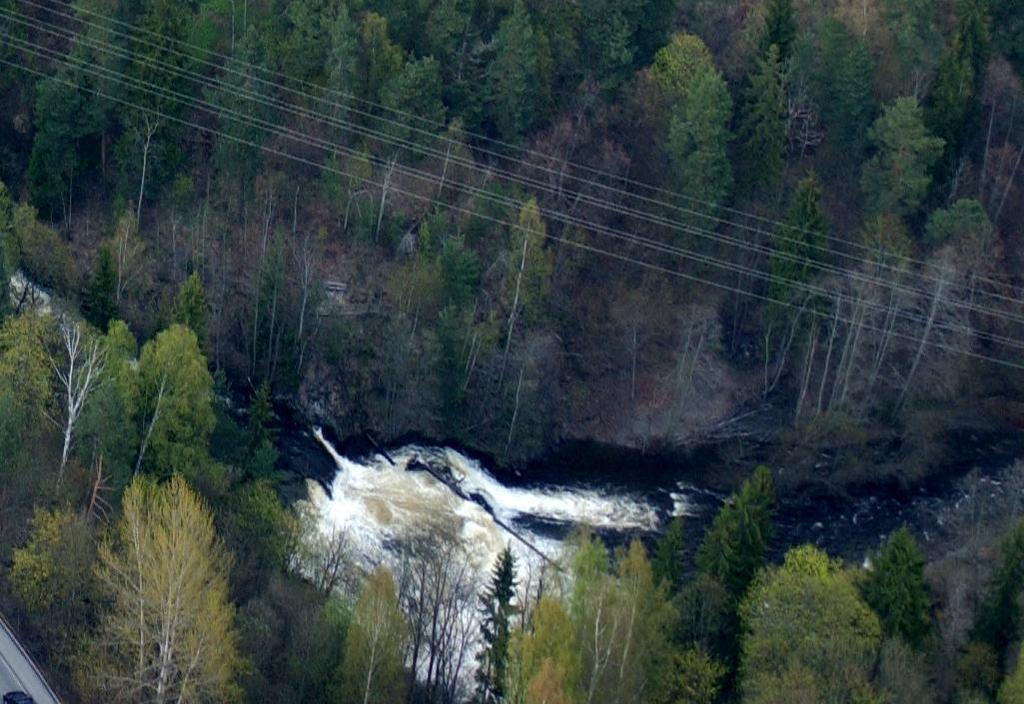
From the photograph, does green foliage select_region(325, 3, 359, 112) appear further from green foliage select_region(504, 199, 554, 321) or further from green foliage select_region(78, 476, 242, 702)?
green foliage select_region(78, 476, 242, 702)

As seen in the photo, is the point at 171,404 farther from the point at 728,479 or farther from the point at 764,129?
the point at 764,129

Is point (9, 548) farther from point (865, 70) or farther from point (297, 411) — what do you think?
point (865, 70)

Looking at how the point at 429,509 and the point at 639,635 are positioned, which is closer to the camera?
→ the point at 639,635

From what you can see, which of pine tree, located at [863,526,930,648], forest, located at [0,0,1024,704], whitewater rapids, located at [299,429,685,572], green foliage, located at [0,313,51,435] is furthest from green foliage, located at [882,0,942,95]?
green foliage, located at [0,313,51,435]

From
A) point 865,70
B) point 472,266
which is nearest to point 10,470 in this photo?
point 472,266

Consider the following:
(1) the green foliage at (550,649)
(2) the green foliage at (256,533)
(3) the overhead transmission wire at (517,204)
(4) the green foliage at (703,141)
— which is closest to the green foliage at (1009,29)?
(3) the overhead transmission wire at (517,204)

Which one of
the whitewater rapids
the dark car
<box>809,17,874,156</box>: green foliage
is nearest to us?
the dark car
